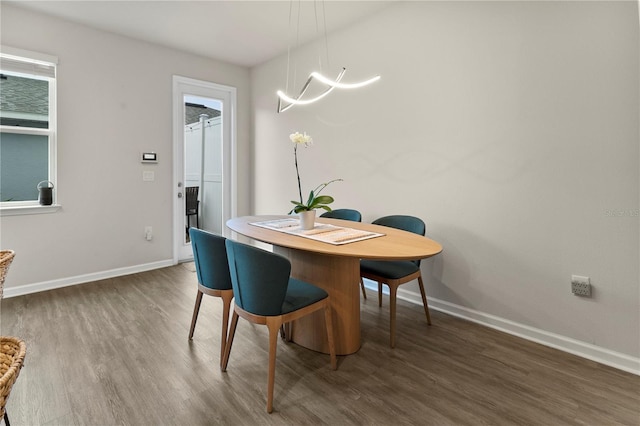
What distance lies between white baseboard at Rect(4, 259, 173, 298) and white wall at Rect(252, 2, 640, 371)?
8.48 ft

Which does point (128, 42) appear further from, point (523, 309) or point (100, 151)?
point (523, 309)

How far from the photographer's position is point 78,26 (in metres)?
3.47

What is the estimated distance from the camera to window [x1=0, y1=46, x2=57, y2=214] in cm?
322

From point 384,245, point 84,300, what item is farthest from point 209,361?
point 84,300

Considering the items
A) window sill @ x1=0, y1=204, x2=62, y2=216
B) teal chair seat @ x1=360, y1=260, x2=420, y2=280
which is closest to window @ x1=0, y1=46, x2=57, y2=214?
window sill @ x1=0, y1=204, x2=62, y2=216

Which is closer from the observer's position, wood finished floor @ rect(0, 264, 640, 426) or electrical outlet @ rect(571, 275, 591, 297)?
wood finished floor @ rect(0, 264, 640, 426)

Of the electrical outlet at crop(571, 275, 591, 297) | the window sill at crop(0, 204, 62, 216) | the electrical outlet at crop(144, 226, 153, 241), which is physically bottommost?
the electrical outlet at crop(571, 275, 591, 297)

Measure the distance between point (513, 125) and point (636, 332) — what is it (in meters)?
1.49

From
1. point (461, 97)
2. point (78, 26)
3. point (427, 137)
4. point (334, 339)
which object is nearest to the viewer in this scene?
point (334, 339)

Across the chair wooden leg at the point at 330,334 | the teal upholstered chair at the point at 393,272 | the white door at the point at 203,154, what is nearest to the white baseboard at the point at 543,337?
the teal upholstered chair at the point at 393,272

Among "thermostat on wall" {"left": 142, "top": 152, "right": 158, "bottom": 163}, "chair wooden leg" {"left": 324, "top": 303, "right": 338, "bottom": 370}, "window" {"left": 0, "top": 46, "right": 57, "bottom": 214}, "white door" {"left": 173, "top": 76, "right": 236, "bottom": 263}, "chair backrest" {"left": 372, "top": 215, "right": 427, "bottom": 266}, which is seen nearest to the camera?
"chair wooden leg" {"left": 324, "top": 303, "right": 338, "bottom": 370}

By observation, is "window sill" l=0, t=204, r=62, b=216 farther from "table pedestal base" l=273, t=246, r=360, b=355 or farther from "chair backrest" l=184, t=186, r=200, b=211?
"table pedestal base" l=273, t=246, r=360, b=355

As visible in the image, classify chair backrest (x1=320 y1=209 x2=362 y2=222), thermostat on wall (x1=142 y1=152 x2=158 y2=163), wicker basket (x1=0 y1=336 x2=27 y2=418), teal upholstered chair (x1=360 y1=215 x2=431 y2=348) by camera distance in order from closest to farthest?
wicker basket (x1=0 y1=336 x2=27 y2=418) → teal upholstered chair (x1=360 y1=215 x2=431 y2=348) → chair backrest (x1=320 y1=209 x2=362 y2=222) → thermostat on wall (x1=142 y1=152 x2=158 y2=163)

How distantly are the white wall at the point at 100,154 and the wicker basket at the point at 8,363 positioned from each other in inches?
108
